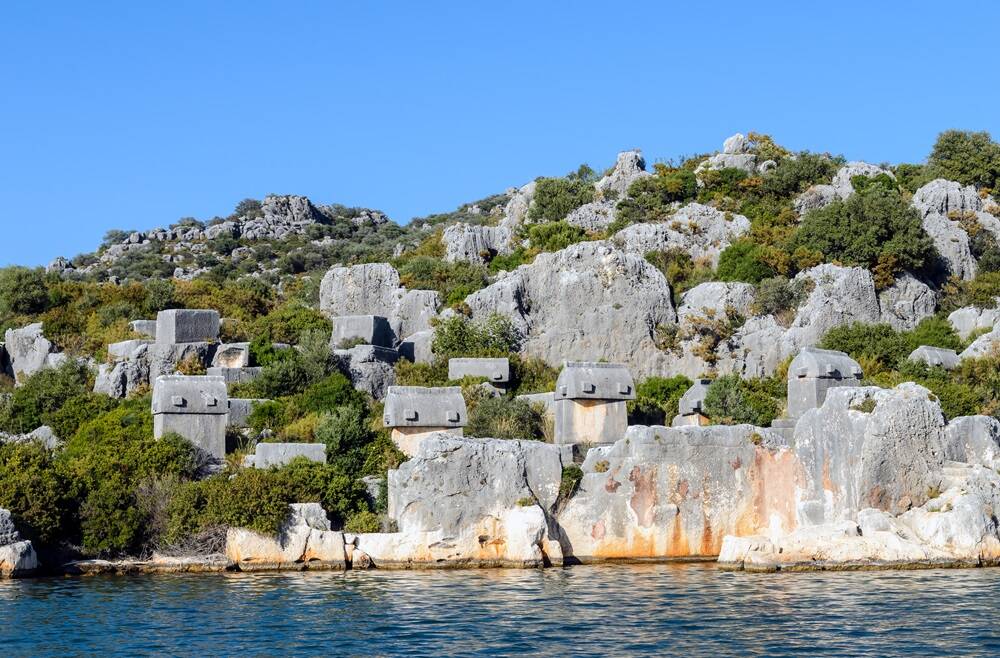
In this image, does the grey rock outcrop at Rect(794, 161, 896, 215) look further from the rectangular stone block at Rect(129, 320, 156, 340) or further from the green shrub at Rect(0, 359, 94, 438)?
the green shrub at Rect(0, 359, 94, 438)

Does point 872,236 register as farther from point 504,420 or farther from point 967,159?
point 504,420

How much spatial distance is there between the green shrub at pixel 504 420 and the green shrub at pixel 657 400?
3413mm

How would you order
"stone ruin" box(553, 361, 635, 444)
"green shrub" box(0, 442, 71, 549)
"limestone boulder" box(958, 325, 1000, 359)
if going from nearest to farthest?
"green shrub" box(0, 442, 71, 549), "stone ruin" box(553, 361, 635, 444), "limestone boulder" box(958, 325, 1000, 359)

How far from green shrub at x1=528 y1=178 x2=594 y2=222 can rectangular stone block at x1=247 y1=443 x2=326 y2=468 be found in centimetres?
2820

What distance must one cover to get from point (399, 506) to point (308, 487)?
2221 millimetres

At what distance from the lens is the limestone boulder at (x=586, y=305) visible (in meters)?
48.4

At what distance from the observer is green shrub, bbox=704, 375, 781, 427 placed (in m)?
38.5

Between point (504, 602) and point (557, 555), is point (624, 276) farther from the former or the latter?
point (504, 602)

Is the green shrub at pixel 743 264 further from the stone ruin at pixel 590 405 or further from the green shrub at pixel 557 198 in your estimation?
the stone ruin at pixel 590 405

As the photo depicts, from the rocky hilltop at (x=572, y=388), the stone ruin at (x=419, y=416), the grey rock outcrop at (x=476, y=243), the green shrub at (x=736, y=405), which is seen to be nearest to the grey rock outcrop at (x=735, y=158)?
the rocky hilltop at (x=572, y=388)

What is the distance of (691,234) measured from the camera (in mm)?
55719

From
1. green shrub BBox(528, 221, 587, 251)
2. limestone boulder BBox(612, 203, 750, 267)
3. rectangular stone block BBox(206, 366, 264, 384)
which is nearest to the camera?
rectangular stone block BBox(206, 366, 264, 384)

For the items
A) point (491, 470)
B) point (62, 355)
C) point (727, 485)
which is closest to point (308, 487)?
point (491, 470)

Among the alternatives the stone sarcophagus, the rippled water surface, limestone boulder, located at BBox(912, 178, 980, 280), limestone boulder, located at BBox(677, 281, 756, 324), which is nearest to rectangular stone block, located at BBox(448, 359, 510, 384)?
limestone boulder, located at BBox(677, 281, 756, 324)
